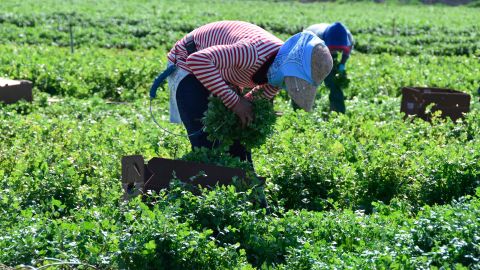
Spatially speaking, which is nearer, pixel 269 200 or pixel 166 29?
pixel 269 200

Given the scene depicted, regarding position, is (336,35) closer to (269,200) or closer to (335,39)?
(335,39)

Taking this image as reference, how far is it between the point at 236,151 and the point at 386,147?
68.1 inches

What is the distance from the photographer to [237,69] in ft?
21.2

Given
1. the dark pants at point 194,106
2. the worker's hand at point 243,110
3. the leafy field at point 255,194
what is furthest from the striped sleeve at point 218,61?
the leafy field at point 255,194

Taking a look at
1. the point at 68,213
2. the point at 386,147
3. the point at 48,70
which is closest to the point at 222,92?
the point at 68,213

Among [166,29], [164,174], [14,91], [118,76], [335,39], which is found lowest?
[166,29]

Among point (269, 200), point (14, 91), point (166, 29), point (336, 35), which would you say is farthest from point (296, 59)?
point (166, 29)

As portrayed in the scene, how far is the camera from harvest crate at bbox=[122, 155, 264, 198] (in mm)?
6414

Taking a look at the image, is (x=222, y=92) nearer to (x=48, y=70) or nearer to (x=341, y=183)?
(x=341, y=183)

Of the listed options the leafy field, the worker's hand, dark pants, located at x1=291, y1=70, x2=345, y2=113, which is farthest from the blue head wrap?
the worker's hand

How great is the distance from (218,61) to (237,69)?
0.61 ft

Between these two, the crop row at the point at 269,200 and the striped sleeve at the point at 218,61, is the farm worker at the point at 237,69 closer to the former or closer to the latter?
the striped sleeve at the point at 218,61

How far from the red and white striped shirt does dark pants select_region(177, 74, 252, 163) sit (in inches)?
5.2

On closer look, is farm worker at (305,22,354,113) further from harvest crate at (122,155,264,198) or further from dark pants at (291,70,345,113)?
harvest crate at (122,155,264,198)
